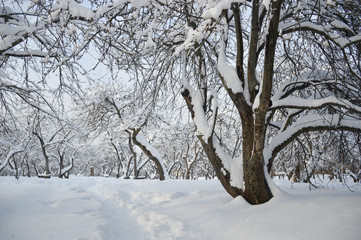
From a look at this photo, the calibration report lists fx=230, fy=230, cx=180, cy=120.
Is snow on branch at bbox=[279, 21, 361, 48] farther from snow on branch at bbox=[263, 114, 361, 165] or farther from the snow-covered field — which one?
the snow-covered field

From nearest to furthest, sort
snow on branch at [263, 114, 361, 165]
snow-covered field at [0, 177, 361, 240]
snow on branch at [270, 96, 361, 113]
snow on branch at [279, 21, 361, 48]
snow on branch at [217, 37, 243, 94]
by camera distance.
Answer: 1. snow-covered field at [0, 177, 361, 240]
2. snow on branch at [279, 21, 361, 48]
3. snow on branch at [270, 96, 361, 113]
4. snow on branch at [263, 114, 361, 165]
5. snow on branch at [217, 37, 243, 94]

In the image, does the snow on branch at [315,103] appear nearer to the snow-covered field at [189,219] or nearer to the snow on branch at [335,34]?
the snow on branch at [335,34]

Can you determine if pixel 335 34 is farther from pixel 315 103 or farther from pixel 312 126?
pixel 312 126

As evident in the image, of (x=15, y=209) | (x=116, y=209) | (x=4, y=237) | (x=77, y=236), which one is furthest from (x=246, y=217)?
(x=15, y=209)

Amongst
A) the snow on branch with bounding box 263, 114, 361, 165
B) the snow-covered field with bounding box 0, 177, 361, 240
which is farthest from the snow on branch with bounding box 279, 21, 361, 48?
the snow-covered field with bounding box 0, 177, 361, 240

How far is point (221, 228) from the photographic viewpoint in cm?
340

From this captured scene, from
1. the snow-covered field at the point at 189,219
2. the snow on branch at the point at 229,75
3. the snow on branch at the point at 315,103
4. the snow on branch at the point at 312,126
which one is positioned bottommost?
the snow-covered field at the point at 189,219

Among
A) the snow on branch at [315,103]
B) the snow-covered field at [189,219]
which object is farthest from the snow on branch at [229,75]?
the snow-covered field at [189,219]

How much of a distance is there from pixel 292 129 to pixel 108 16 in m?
3.64

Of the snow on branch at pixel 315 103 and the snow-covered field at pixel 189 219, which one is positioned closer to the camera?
the snow-covered field at pixel 189 219

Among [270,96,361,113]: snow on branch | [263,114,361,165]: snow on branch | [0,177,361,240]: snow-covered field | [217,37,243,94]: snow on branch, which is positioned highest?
[217,37,243,94]: snow on branch

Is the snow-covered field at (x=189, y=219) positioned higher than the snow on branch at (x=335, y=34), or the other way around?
the snow on branch at (x=335, y=34)

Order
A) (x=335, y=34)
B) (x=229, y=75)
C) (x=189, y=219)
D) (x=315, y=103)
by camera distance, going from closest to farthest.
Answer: (x=335, y=34)
(x=315, y=103)
(x=189, y=219)
(x=229, y=75)

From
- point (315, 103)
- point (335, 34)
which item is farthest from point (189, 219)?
point (335, 34)
